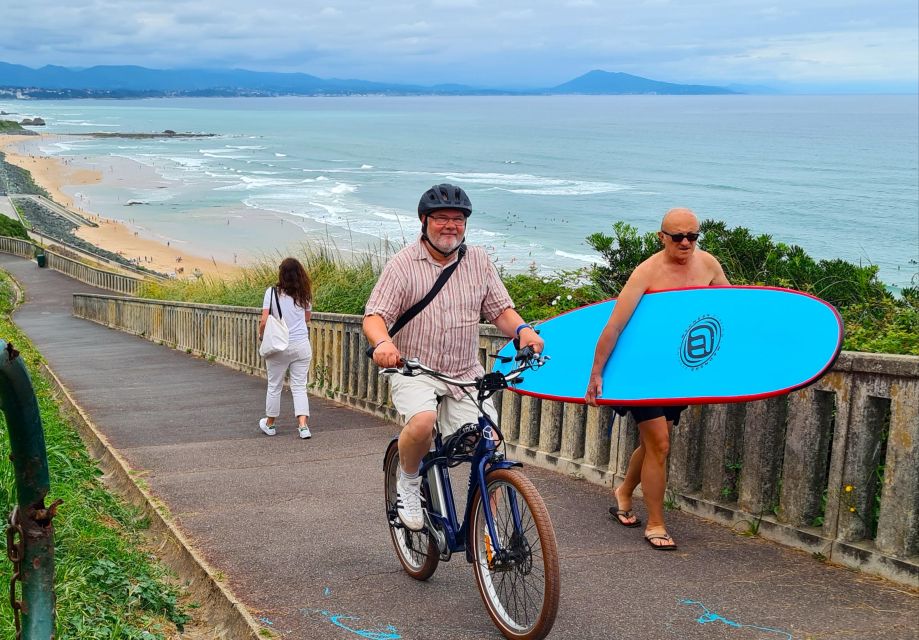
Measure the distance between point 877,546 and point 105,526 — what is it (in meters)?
4.20

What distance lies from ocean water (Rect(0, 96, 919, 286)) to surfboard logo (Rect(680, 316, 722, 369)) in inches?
443

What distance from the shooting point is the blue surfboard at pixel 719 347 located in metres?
4.86

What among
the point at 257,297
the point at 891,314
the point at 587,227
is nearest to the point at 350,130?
the point at 587,227

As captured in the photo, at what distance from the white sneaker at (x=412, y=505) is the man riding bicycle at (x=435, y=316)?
0.28 feet

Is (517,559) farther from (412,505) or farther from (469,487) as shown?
(412,505)

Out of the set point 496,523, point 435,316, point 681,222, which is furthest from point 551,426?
point 496,523

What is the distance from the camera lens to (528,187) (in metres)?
81.9

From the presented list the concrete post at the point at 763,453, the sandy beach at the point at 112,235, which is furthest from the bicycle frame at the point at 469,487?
the sandy beach at the point at 112,235

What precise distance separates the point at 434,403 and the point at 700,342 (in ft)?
5.34

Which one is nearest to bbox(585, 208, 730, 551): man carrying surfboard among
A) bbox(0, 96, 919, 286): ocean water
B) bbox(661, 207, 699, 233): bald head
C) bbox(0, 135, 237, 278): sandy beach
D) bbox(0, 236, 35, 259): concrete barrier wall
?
bbox(661, 207, 699, 233): bald head

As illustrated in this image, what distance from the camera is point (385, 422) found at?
33.1 feet

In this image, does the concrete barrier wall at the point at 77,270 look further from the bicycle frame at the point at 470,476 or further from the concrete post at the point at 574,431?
the bicycle frame at the point at 470,476

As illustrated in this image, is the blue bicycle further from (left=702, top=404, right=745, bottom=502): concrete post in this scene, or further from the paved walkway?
(left=702, top=404, right=745, bottom=502): concrete post

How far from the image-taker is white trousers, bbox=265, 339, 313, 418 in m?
9.52
